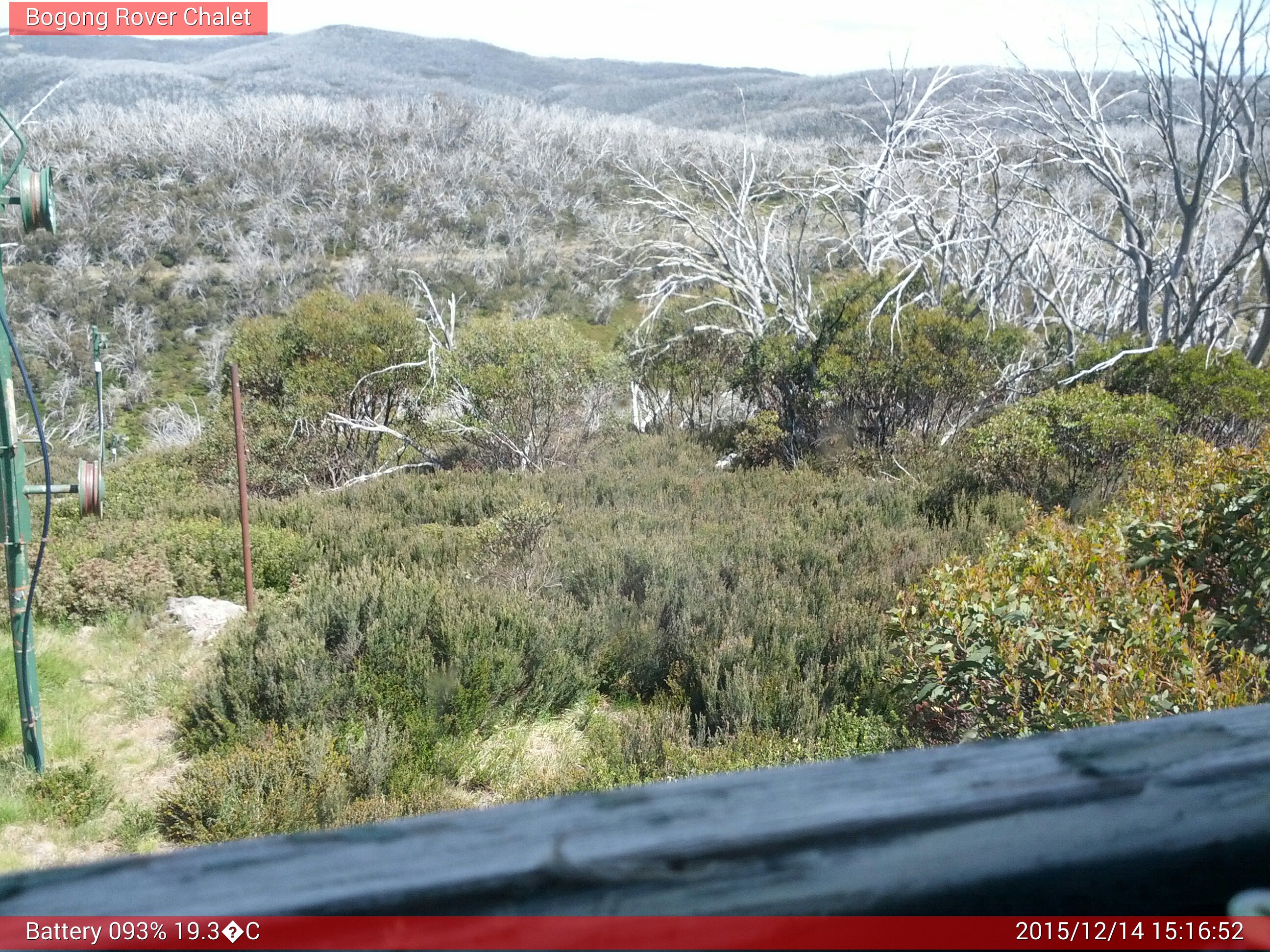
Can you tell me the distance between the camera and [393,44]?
84.1m

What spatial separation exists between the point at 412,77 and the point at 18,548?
75.7m

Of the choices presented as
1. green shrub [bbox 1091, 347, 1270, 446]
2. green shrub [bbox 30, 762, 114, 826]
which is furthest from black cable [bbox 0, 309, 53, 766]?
green shrub [bbox 1091, 347, 1270, 446]

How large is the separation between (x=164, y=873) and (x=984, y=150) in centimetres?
1206

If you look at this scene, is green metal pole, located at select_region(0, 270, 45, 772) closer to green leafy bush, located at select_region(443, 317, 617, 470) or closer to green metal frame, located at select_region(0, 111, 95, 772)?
green metal frame, located at select_region(0, 111, 95, 772)

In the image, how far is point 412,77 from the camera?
Result: 2852 inches

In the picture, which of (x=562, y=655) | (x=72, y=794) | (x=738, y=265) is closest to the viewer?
(x=72, y=794)

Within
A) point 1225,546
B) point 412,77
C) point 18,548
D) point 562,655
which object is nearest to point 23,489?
point 18,548

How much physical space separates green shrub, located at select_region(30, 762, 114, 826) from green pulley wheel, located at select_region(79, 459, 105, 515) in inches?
50.2

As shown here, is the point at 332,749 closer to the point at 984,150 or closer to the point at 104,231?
the point at 984,150

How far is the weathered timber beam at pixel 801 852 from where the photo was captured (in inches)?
21.0

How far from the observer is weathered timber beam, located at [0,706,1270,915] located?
53 centimetres

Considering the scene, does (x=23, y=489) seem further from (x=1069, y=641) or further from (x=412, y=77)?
(x=412, y=77)

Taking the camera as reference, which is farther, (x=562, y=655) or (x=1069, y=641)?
(x=562, y=655)

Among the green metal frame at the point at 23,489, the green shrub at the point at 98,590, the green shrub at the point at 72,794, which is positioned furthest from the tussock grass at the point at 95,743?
the green metal frame at the point at 23,489
